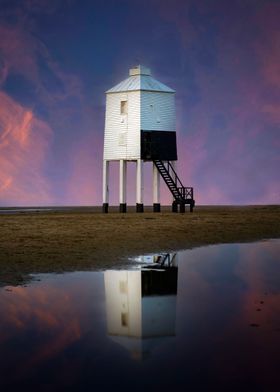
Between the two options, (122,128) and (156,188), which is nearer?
(122,128)

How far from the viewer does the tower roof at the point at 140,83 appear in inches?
1975

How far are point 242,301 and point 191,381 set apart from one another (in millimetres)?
5539

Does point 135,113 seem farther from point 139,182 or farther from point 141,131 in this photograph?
point 139,182

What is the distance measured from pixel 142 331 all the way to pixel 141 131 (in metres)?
40.1

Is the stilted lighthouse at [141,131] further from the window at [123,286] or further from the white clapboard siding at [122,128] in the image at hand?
the window at [123,286]

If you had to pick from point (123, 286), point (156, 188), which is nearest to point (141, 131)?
point (156, 188)

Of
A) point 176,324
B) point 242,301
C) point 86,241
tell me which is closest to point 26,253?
point 86,241

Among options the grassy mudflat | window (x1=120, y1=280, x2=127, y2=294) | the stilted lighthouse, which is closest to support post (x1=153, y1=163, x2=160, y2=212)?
the stilted lighthouse

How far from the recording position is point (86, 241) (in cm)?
2583

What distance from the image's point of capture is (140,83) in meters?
50.3

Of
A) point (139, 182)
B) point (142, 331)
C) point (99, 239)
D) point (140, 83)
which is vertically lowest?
point (142, 331)

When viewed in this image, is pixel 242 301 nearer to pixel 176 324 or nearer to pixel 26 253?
pixel 176 324

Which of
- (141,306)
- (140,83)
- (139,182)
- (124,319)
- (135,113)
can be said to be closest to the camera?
(124,319)

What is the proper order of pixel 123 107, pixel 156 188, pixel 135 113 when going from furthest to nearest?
pixel 156 188 → pixel 123 107 → pixel 135 113
